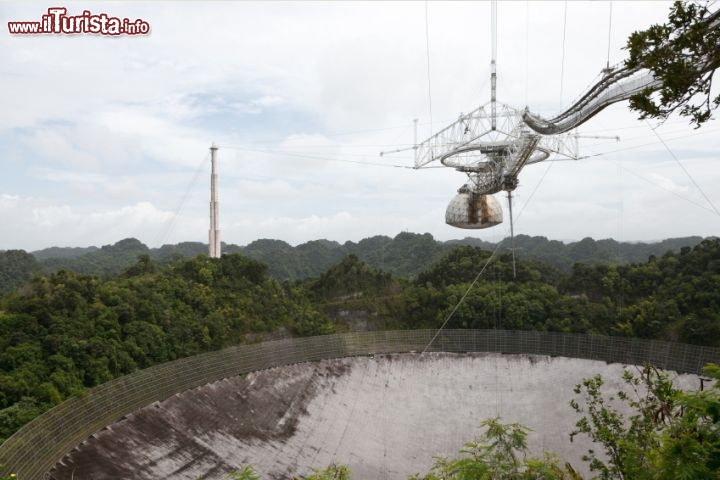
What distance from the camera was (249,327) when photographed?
66.7 feet

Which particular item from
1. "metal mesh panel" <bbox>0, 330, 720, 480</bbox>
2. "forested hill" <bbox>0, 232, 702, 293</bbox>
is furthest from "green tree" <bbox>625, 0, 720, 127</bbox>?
"forested hill" <bbox>0, 232, 702, 293</bbox>

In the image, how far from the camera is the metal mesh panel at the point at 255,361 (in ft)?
31.9

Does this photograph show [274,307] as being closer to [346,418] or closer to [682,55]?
[346,418]

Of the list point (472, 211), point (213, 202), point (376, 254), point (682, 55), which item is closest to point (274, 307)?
point (213, 202)

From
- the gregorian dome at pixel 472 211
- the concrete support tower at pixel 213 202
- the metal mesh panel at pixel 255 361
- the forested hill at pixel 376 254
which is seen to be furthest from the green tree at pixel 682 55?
the forested hill at pixel 376 254

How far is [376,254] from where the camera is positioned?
43.9 meters

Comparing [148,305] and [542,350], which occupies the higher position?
[148,305]

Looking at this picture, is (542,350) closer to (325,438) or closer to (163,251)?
(325,438)

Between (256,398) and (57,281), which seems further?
(57,281)

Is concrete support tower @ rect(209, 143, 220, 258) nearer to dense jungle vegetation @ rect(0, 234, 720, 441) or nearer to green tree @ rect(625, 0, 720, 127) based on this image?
dense jungle vegetation @ rect(0, 234, 720, 441)

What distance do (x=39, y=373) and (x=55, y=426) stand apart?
3114mm

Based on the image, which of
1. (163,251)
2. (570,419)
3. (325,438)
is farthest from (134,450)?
(163,251)

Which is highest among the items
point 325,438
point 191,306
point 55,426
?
point 191,306

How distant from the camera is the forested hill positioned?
38031 millimetres
